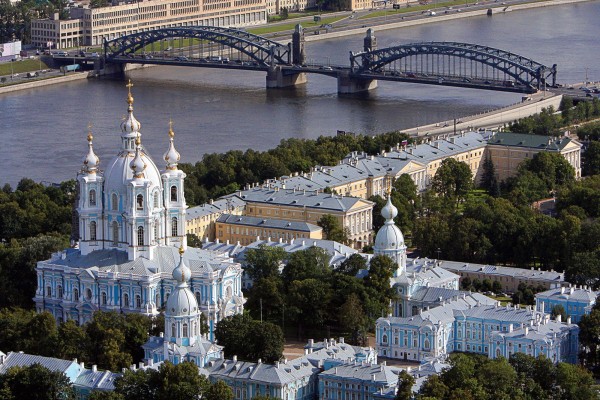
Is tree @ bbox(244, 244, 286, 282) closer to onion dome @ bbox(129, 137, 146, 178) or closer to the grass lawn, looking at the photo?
onion dome @ bbox(129, 137, 146, 178)

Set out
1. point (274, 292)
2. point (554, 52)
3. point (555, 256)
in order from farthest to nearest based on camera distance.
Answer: point (554, 52), point (555, 256), point (274, 292)

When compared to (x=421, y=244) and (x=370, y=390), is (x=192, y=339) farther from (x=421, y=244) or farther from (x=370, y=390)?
(x=421, y=244)

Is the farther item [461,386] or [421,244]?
[421,244]

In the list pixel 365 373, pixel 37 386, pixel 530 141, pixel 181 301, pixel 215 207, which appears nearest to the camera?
pixel 37 386

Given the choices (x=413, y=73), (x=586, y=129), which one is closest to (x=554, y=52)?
(x=413, y=73)


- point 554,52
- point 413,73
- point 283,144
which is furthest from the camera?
point 554,52

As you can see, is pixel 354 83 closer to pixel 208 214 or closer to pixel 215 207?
pixel 215 207

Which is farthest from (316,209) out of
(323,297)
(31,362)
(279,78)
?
(279,78)

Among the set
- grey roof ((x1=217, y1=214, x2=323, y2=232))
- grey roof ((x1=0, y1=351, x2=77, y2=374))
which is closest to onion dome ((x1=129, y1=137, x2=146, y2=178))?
grey roof ((x1=0, y1=351, x2=77, y2=374))
